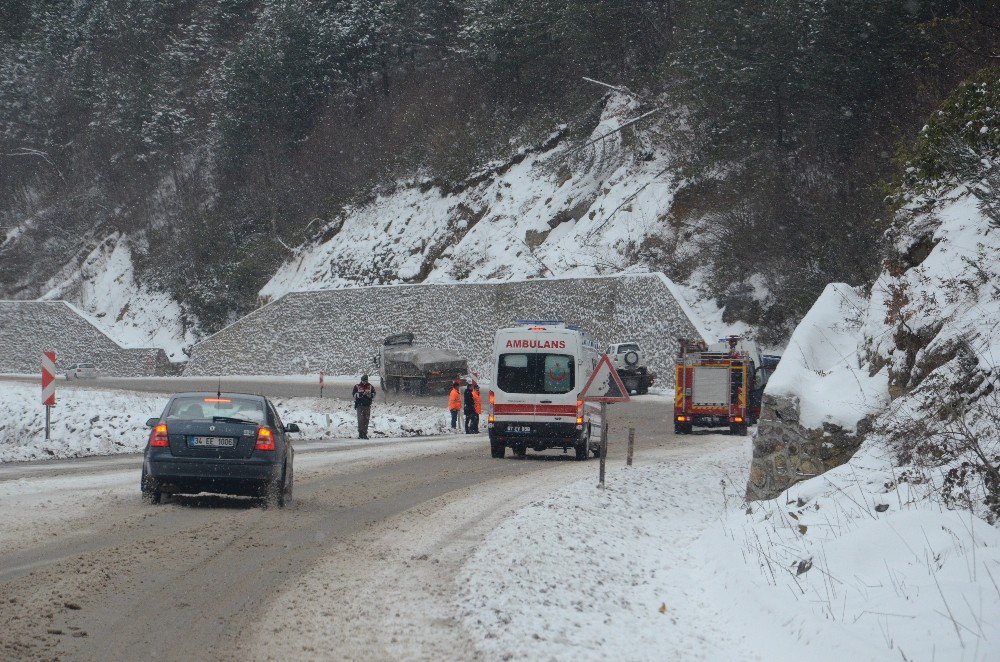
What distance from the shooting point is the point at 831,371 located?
14875 millimetres

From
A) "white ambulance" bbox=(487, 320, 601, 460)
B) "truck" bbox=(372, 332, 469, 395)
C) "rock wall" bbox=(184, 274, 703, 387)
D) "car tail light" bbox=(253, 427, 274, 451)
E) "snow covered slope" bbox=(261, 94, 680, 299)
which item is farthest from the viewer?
"snow covered slope" bbox=(261, 94, 680, 299)

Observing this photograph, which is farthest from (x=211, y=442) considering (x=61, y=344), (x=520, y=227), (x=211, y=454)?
(x=61, y=344)

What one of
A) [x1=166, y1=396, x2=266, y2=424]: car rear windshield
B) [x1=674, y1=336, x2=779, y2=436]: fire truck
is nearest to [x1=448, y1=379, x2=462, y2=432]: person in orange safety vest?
[x1=674, y1=336, x2=779, y2=436]: fire truck

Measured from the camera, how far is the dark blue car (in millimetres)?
13789

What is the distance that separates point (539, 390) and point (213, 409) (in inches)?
425

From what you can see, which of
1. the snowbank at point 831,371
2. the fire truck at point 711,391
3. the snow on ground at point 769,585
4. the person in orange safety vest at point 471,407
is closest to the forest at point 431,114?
the snowbank at point 831,371

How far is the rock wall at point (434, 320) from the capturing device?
51000 mm

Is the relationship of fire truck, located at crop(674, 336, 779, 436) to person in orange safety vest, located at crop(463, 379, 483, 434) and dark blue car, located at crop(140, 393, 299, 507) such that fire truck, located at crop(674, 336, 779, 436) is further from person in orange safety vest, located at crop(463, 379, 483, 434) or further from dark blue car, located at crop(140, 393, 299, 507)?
dark blue car, located at crop(140, 393, 299, 507)

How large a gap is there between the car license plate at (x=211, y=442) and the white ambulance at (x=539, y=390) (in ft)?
35.1

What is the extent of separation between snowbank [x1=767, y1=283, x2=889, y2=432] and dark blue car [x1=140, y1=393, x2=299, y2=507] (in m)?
6.51

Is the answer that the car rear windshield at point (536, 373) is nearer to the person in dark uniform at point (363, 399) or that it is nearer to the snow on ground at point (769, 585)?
the person in dark uniform at point (363, 399)

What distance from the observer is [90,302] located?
8262 cm

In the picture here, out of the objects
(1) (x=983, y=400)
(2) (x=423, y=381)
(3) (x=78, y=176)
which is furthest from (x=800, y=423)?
(3) (x=78, y=176)

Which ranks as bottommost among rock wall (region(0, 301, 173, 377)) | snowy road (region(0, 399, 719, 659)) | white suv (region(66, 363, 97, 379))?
snowy road (region(0, 399, 719, 659))
